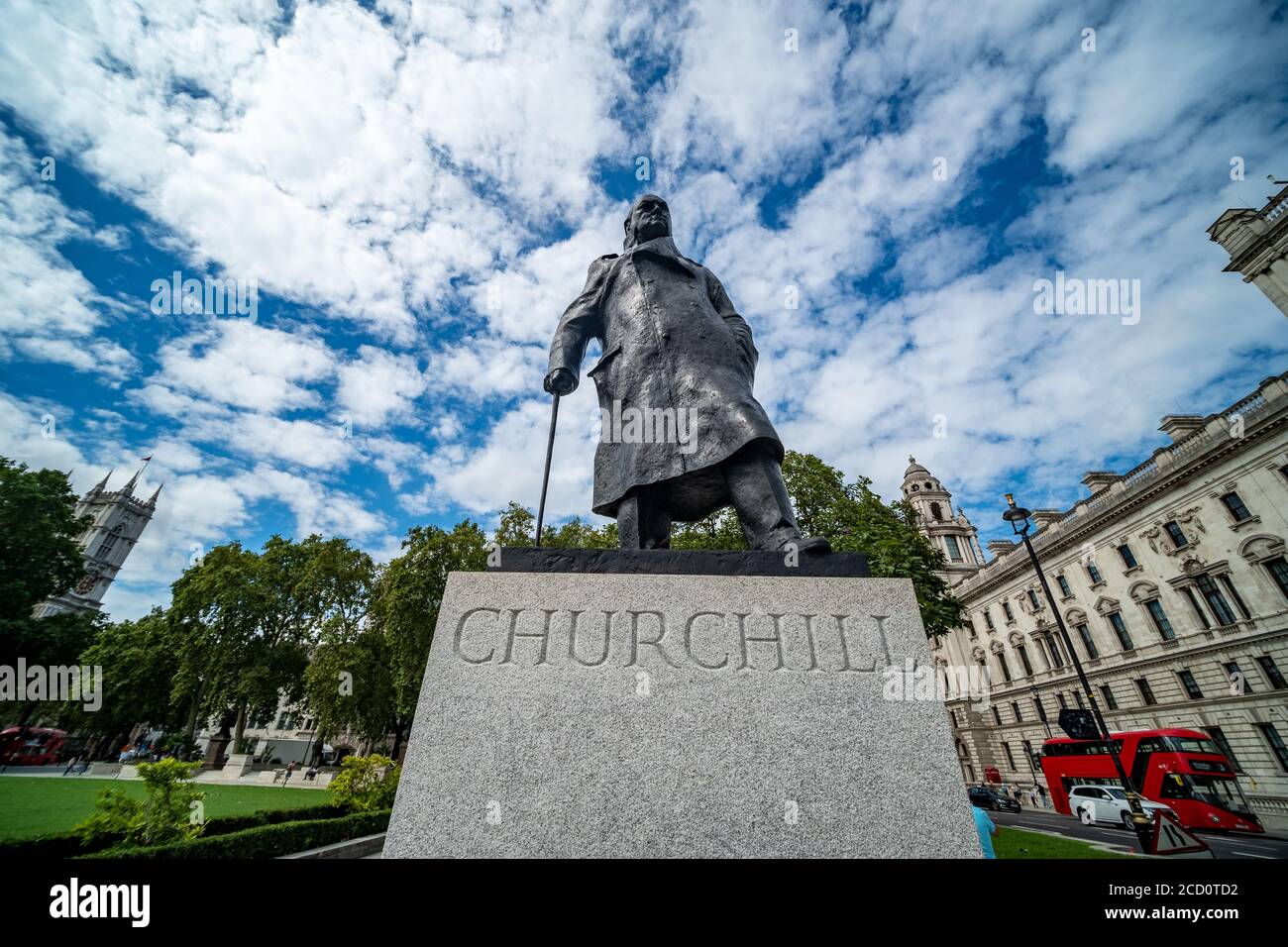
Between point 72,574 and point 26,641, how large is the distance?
388cm

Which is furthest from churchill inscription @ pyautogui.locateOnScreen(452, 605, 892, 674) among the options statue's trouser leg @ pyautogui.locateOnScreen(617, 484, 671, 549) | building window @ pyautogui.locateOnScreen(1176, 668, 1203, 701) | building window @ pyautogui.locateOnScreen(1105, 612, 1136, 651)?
building window @ pyautogui.locateOnScreen(1105, 612, 1136, 651)

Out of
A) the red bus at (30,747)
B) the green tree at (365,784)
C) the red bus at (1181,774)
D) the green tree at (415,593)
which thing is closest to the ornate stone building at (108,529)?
the red bus at (30,747)

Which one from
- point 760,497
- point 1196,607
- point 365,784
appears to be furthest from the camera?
point 1196,607

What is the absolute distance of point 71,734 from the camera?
42719 millimetres

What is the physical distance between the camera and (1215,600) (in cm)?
2619

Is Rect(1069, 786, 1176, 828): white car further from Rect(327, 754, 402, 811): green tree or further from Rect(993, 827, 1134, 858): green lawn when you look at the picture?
Rect(327, 754, 402, 811): green tree

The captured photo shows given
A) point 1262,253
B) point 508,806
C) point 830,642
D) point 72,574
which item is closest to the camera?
point 508,806

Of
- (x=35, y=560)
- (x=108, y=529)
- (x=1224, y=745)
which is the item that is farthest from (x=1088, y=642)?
(x=108, y=529)

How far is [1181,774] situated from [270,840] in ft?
93.2

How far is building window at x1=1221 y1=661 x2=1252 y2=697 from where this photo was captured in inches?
955

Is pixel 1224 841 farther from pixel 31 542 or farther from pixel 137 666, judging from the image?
pixel 31 542
